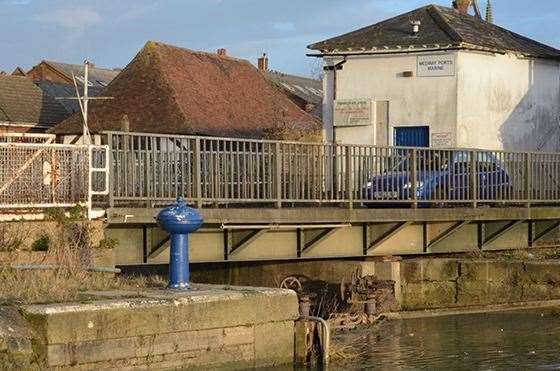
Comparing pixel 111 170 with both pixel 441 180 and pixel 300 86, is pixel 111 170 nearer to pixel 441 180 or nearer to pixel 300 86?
pixel 441 180

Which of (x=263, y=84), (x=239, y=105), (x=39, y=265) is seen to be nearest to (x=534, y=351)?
(x=39, y=265)

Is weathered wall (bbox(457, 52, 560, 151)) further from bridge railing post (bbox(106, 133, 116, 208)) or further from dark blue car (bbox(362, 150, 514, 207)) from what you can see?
bridge railing post (bbox(106, 133, 116, 208))

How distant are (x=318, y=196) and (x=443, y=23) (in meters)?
17.4

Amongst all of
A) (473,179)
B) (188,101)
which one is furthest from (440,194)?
(188,101)

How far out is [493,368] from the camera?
17.7 meters

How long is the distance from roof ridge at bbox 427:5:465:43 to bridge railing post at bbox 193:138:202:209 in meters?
18.3

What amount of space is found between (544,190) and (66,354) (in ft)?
56.9

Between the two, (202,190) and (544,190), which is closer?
(202,190)

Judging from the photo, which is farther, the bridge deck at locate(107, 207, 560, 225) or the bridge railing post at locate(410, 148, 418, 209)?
the bridge railing post at locate(410, 148, 418, 209)

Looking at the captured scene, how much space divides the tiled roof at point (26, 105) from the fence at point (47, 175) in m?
38.5

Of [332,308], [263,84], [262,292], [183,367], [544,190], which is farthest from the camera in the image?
[263,84]

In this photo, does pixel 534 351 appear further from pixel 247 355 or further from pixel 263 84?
pixel 263 84

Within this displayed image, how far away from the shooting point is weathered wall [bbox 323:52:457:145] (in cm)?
3747

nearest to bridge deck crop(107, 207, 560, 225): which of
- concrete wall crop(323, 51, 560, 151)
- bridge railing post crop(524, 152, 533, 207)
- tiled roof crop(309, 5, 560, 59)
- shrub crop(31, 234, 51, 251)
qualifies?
bridge railing post crop(524, 152, 533, 207)
